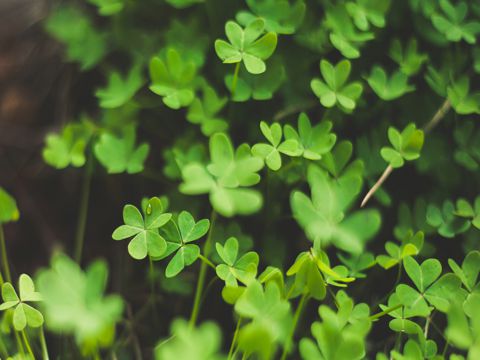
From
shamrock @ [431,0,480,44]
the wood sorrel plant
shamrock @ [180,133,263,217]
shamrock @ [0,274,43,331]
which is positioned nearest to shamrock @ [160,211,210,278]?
the wood sorrel plant

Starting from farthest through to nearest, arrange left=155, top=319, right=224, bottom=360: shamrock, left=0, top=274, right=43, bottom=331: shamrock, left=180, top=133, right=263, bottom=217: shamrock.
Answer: left=0, top=274, right=43, bottom=331: shamrock
left=180, top=133, right=263, bottom=217: shamrock
left=155, top=319, right=224, bottom=360: shamrock

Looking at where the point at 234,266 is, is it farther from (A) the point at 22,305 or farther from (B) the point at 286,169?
(A) the point at 22,305

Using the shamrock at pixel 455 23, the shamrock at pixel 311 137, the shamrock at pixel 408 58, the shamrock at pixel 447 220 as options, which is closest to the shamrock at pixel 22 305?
the shamrock at pixel 311 137

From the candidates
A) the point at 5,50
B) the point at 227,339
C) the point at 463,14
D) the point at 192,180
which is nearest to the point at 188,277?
the point at 227,339

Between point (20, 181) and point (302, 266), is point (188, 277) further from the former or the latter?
point (20, 181)

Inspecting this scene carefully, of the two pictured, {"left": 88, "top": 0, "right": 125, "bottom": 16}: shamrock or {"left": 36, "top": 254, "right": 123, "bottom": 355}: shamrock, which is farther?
{"left": 88, "top": 0, "right": 125, "bottom": 16}: shamrock

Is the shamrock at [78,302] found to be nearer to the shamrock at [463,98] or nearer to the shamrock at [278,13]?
the shamrock at [278,13]

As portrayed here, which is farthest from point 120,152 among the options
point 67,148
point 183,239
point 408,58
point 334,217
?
point 408,58

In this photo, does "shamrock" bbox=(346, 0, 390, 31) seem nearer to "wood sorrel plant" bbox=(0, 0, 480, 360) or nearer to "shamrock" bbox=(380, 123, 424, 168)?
"wood sorrel plant" bbox=(0, 0, 480, 360)
